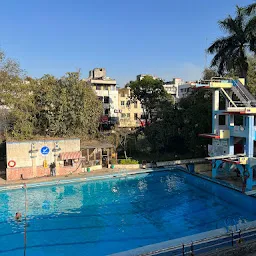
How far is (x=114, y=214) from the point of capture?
16.6 m

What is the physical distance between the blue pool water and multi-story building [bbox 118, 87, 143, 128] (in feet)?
85.0

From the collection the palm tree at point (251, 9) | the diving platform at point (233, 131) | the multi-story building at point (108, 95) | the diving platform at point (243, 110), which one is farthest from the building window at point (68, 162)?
the multi-story building at point (108, 95)

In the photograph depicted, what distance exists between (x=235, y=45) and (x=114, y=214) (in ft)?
59.5

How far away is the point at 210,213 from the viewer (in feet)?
54.8

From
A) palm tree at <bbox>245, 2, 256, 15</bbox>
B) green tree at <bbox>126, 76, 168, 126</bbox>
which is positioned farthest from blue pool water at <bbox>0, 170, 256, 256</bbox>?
green tree at <bbox>126, 76, 168, 126</bbox>

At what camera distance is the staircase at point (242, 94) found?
67.9 feet

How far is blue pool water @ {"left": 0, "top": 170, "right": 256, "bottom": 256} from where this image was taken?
1324cm

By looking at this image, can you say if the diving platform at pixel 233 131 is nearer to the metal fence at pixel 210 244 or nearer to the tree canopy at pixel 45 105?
the metal fence at pixel 210 244

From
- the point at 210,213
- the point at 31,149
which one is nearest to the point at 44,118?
the point at 31,149

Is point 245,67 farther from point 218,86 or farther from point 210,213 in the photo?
point 210,213

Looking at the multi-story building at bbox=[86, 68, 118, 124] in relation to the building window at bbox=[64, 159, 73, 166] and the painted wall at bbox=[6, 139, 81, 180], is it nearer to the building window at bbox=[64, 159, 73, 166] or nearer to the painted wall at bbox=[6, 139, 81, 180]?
the building window at bbox=[64, 159, 73, 166]

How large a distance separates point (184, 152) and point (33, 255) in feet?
73.2

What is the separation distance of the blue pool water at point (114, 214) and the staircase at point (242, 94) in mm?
6514

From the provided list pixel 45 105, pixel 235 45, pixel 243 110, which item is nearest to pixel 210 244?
pixel 243 110
